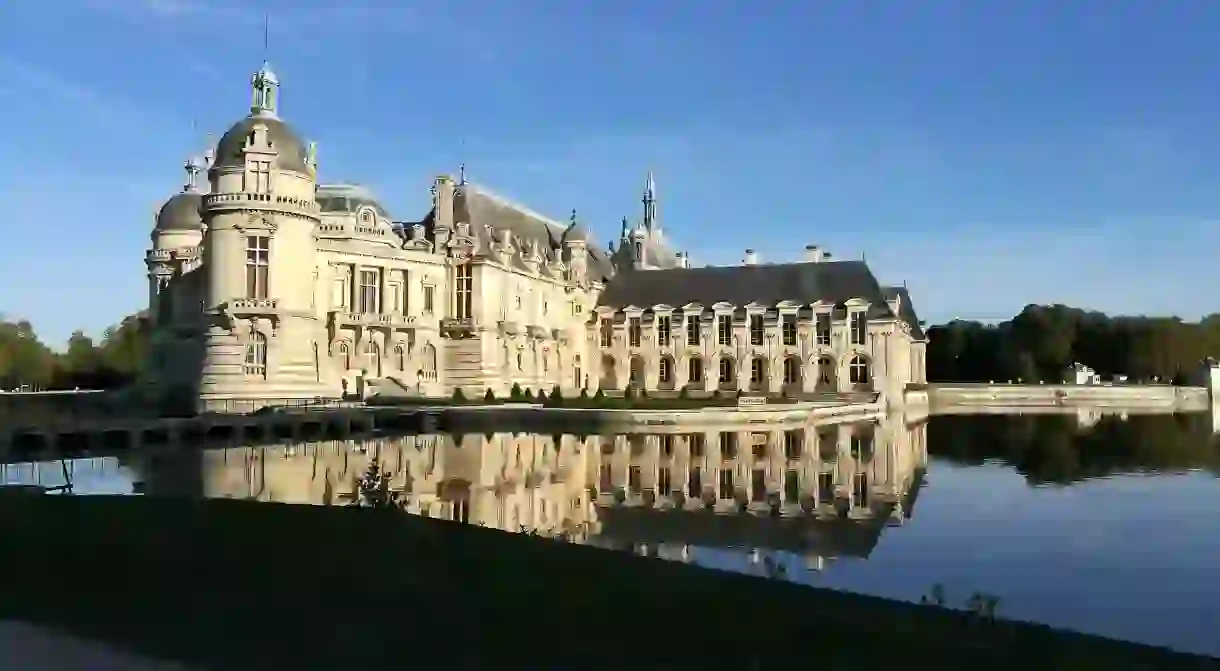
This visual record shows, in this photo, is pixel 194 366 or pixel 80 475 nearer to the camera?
pixel 80 475

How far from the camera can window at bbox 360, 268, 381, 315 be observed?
42.9 m

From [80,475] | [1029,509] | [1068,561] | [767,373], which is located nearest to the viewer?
[1068,561]

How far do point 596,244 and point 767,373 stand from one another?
18.6 metres

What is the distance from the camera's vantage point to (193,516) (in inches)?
448

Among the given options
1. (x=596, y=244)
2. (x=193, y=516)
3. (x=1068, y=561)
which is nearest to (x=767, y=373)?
(x=596, y=244)

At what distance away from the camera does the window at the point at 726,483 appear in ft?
67.8

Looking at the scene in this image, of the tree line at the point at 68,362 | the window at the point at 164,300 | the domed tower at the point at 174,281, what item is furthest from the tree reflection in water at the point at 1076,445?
the tree line at the point at 68,362

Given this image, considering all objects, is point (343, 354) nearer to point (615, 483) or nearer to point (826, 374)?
point (615, 483)

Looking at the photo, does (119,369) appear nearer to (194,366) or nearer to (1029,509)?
(194,366)

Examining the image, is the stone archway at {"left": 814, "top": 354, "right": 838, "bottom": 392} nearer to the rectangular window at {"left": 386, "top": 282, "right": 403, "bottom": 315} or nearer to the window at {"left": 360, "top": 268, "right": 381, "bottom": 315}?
the rectangular window at {"left": 386, "top": 282, "right": 403, "bottom": 315}

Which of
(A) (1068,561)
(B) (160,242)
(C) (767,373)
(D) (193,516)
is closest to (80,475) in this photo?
(D) (193,516)

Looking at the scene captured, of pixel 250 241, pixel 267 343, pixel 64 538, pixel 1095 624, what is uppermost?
pixel 250 241

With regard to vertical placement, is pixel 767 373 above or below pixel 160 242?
below

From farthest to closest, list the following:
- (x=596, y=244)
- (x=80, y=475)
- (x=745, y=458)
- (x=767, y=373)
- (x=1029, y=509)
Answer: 1. (x=596, y=244)
2. (x=767, y=373)
3. (x=745, y=458)
4. (x=80, y=475)
5. (x=1029, y=509)
